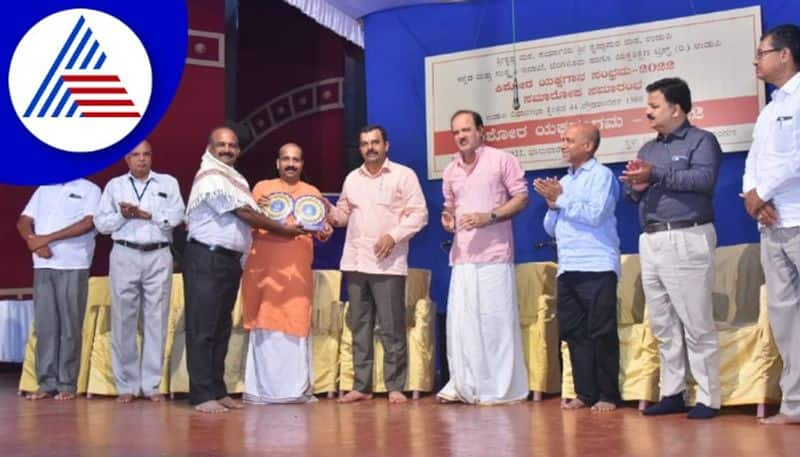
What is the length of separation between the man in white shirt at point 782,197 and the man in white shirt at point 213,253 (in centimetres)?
243

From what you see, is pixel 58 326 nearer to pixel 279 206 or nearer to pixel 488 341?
pixel 279 206

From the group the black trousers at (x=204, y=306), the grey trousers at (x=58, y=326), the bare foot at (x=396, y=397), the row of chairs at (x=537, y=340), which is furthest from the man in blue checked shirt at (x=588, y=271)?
the grey trousers at (x=58, y=326)

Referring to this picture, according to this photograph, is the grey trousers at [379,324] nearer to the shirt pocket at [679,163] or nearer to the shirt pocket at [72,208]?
the shirt pocket at [679,163]

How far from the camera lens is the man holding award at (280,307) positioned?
595cm

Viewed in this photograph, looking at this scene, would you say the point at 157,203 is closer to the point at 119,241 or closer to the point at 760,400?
the point at 119,241

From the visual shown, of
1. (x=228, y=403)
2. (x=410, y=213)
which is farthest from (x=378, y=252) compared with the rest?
(x=228, y=403)

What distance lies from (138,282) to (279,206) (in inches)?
41.5

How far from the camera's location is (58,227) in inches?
261

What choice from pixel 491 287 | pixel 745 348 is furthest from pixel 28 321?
pixel 745 348

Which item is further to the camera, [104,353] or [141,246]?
[104,353]

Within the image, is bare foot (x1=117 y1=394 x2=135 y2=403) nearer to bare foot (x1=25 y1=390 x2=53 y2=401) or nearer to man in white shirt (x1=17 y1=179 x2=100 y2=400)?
man in white shirt (x1=17 y1=179 x2=100 y2=400)

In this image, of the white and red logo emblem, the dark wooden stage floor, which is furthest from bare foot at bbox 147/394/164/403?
the white and red logo emblem

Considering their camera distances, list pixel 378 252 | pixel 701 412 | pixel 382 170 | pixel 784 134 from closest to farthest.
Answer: pixel 784 134
pixel 701 412
pixel 378 252
pixel 382 170

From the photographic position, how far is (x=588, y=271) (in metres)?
5.25
